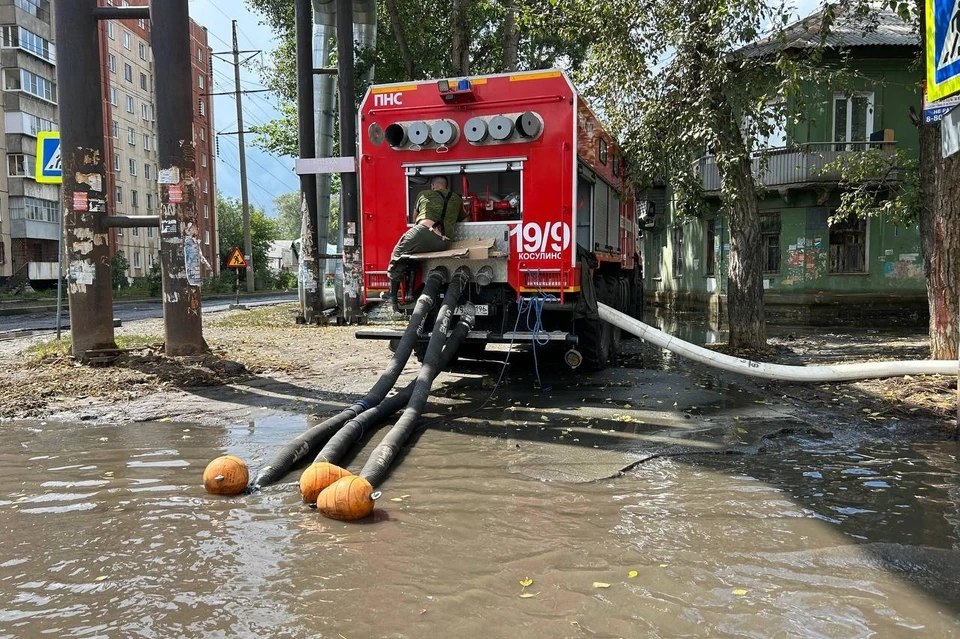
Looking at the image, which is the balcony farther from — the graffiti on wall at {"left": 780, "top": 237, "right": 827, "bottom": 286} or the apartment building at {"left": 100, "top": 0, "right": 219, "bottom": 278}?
the apartment building at {"left": 100, "top": 0, "right": 219, "bottom": 278}

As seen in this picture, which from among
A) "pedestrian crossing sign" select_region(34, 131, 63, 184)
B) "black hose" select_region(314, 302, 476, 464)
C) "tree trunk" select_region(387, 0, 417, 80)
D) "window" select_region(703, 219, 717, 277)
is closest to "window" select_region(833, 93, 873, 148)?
"window" select_region(703, 219, 717, 277)

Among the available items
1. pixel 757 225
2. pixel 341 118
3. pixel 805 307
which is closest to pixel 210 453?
pixel 757 225

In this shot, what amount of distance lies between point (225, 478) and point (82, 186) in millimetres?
6369

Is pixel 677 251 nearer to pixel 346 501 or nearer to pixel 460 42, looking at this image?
pixel 460 42

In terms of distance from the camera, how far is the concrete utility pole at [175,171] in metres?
9.02

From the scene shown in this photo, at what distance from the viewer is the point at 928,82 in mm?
5906

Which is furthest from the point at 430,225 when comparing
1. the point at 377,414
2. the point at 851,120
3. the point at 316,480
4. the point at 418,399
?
the point at 851,120

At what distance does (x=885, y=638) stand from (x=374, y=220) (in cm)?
687

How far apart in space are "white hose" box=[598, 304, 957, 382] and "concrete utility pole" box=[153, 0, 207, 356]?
17.2 ft

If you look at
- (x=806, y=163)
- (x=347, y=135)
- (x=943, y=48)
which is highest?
(x=806, y=163)

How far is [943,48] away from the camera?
567 centimetres

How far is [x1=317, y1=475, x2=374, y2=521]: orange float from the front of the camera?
4004 millimetres

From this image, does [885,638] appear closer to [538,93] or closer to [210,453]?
[210,453]

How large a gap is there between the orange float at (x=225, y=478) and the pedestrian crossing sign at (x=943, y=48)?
5864mm
